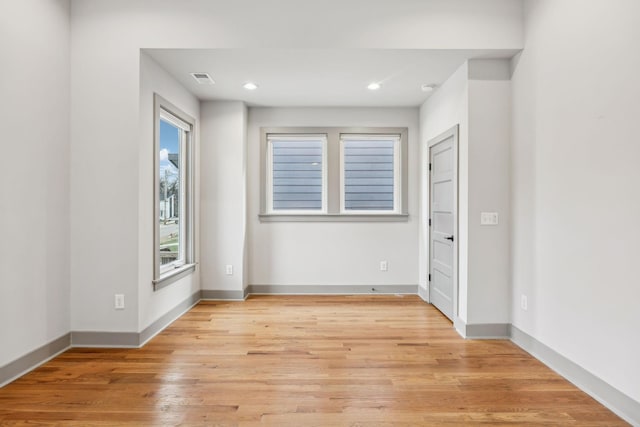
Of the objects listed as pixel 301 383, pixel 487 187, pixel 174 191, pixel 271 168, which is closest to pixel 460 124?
pixel 487 187

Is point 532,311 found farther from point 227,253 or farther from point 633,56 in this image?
point 227,253

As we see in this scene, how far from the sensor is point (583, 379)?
2.38 metres

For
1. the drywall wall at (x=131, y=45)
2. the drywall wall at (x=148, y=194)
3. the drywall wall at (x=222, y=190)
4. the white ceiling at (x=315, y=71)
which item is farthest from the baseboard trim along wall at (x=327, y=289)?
the white ceiling at (x=315, y=71)

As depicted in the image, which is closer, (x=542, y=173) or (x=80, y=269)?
(x=542, y=173)

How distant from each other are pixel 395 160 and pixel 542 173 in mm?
2354

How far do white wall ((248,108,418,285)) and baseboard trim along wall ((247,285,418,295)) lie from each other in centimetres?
5

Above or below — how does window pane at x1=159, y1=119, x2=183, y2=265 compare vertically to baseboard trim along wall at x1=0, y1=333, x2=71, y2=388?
above

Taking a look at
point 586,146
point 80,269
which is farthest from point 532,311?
point 80,269

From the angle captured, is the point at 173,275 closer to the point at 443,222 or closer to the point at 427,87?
the point at 443,222

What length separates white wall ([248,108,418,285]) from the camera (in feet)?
16.1

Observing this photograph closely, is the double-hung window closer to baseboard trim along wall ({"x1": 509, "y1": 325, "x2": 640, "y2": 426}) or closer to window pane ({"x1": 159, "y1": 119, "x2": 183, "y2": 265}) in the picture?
window pane ({"x1": 159, "y1": 119, "x2": 183, "y2": 265})

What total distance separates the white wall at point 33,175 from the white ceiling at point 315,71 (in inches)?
28.9

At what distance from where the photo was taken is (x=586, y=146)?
2.37m

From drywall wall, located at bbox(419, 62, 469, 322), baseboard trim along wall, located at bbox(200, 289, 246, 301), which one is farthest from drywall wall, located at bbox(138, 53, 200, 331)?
drywall wall, located at bbox(419, 62, 469, 322)
